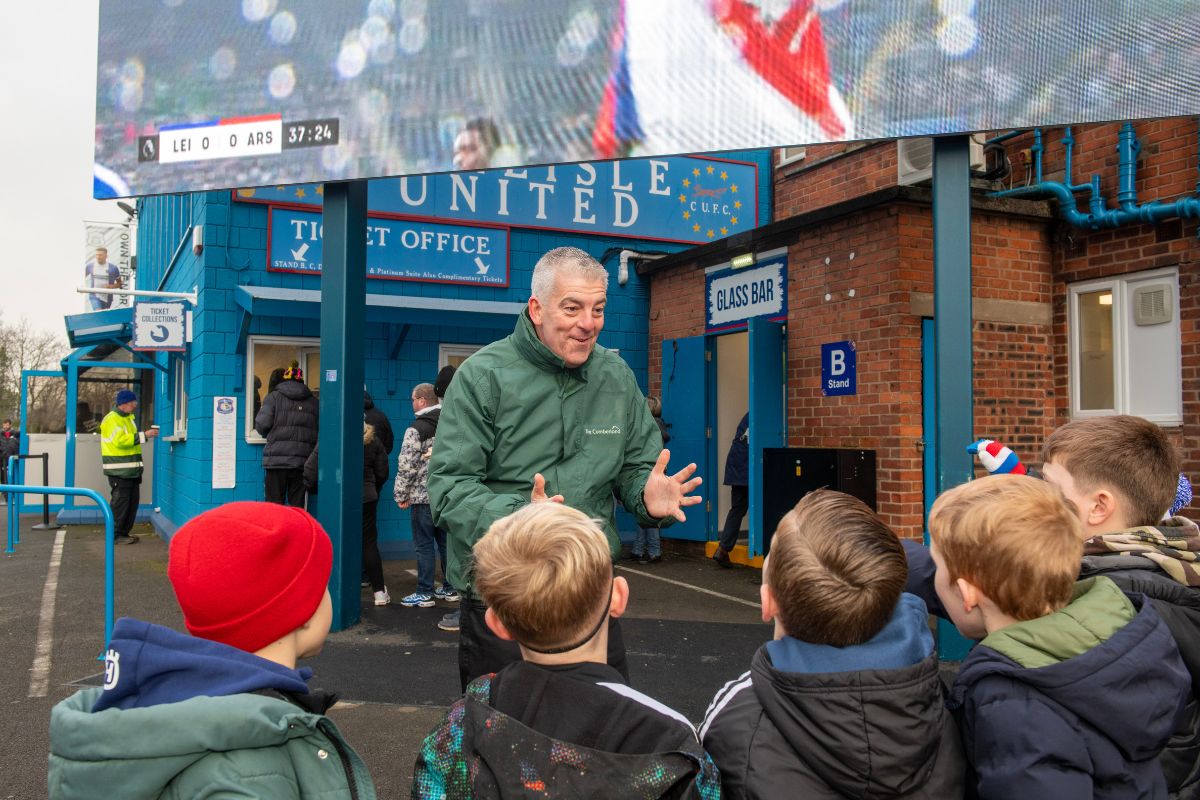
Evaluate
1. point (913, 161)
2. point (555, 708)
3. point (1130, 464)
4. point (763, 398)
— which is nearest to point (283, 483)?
→ point (763, 398)

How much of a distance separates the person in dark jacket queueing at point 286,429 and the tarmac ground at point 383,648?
1.28 meters

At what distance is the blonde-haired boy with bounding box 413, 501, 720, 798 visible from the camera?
1.49 metres

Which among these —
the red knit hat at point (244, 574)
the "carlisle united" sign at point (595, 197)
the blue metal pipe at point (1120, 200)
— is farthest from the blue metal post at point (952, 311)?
the "carlisle united" sign at point (595, 197)

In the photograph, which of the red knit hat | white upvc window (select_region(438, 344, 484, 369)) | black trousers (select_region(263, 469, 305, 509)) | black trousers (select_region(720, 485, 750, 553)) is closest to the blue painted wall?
white upvc window (select_region(438, 344, 484, 369))

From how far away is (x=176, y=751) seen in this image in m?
1.45

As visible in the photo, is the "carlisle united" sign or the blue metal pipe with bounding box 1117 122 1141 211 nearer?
the blue metal pipe with bounding box 1117 122 1141 211

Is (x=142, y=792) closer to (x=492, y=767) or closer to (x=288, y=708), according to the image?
A: (x=288, y=708)

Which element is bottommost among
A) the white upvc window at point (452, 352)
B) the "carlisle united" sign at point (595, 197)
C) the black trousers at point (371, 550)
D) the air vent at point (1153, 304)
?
the black trousers at point (371, 550)

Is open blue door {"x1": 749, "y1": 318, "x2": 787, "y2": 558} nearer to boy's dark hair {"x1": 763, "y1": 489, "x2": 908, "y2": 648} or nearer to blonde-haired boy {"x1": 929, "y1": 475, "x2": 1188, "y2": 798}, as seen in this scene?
blonde-haired boy {"x1": 929, "y1": 475, "x2": 1188, "y2": 798}

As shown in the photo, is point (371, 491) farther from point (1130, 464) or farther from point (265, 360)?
point (1130, 464)

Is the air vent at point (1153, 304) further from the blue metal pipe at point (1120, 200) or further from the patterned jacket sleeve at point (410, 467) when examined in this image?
the patterned jacket sleeve at point (410, 467)

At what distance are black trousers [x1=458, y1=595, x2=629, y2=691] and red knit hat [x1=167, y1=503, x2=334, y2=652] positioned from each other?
0.74 metres

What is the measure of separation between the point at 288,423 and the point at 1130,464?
22.7ft

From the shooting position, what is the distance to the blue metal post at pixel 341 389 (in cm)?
599
